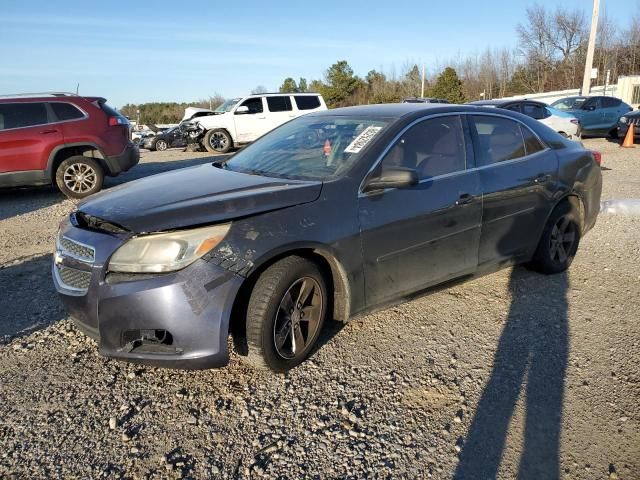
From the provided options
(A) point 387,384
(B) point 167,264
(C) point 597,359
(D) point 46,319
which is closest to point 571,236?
(C) point 597,359

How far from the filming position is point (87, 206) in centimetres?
309

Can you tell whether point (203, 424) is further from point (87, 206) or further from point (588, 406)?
point (588, 406)

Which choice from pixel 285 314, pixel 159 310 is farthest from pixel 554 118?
pixel 159 310

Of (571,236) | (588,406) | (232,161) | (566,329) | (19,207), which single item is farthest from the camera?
(19,207)

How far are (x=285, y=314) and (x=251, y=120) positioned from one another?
542 inches

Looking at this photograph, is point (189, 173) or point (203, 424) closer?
point (203, 424)

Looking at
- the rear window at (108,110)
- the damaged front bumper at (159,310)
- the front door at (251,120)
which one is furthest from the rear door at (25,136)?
the front door at (251,120)

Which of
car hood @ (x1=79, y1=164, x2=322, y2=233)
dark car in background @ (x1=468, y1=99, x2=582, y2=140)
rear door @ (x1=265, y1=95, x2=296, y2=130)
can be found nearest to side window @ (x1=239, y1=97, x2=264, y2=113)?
rear door @ (x1=265, y1=95, x2=296, y2=130)

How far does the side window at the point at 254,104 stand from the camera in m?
15.9

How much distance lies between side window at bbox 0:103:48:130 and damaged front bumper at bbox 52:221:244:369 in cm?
682

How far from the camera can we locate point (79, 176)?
8531 mm

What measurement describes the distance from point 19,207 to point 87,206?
6.09m

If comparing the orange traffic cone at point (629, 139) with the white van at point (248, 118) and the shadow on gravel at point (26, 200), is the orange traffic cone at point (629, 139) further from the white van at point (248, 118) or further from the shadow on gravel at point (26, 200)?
the shadow on gravel at point (26, 200)

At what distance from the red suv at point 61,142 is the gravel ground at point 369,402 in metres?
4.92
